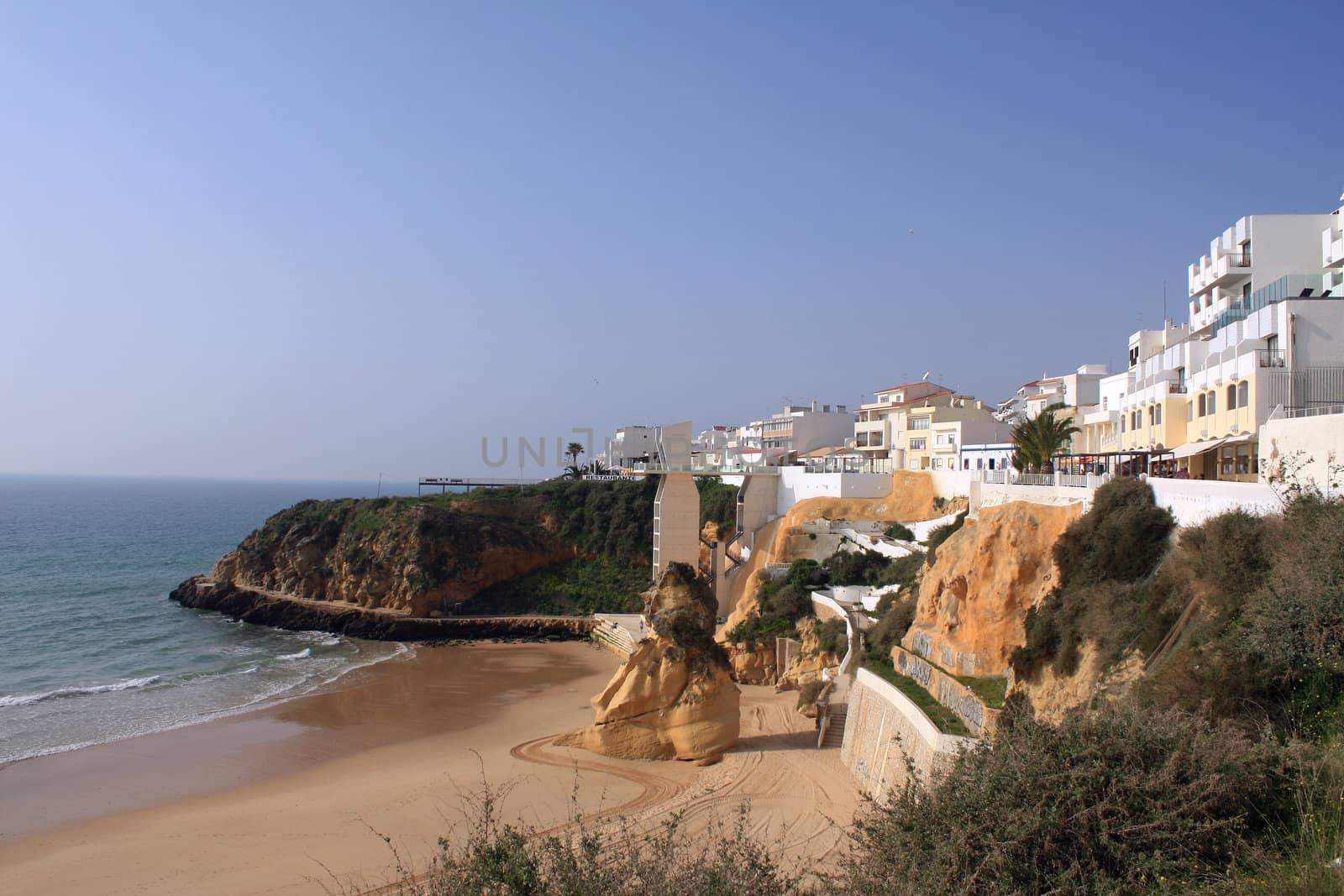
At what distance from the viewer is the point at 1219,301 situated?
1038 inches

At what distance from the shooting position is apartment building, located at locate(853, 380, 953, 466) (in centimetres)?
5107

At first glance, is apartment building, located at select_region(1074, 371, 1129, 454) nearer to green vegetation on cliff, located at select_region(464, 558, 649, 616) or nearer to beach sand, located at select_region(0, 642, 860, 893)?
beach sand, located at select_region(0, 642, 860, 893)

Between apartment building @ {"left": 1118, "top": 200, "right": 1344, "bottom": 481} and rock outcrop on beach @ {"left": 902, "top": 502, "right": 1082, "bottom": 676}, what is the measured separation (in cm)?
391

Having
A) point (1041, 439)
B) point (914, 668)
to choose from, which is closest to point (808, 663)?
point (914, 668)

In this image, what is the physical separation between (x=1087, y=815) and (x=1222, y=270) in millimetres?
23567

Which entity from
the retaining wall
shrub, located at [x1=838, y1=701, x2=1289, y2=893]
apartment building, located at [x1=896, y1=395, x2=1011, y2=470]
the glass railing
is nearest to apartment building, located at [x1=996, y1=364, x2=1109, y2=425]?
apartment building, located at [x1=896, y1=395, x2=1011, y2=470]

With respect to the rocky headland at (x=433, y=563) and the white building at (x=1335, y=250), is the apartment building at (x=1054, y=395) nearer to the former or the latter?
the white building at (x=1335, y=250)

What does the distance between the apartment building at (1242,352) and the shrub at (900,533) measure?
8.94m

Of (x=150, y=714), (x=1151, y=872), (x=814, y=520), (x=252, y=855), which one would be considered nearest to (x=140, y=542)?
(x=150, y=714)

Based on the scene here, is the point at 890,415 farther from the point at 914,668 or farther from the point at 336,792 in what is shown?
the point at 336,792

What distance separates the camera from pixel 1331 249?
23.0 metres

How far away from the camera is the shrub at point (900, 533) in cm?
3450

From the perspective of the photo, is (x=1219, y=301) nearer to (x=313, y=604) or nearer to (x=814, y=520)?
(x=814, y=520)

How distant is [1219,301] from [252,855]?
28281 millimetres
